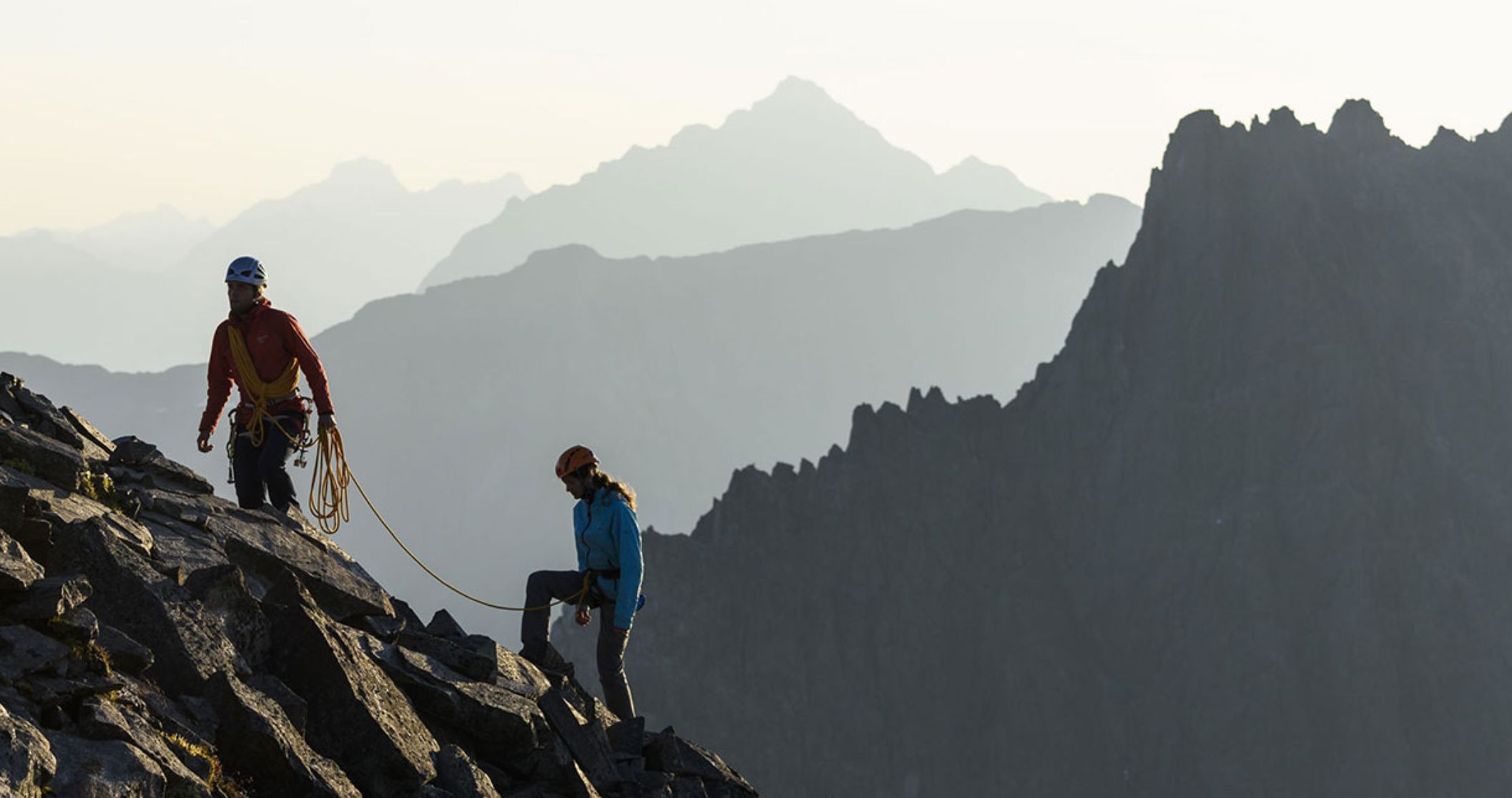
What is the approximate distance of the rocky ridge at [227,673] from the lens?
1034 cm

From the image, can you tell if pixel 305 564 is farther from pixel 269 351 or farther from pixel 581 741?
pixel 581 741

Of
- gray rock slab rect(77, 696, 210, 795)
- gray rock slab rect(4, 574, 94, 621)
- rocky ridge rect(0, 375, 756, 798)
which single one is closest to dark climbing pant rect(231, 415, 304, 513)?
rocky ridge rect(0, 375, 756, 798)

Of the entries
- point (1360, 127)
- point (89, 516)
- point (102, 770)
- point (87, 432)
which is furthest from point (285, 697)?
point (1360, 127)

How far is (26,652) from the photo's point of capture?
10383 mm

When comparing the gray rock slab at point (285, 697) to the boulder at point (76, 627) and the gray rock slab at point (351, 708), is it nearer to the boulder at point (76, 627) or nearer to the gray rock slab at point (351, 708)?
the gray rock slab at point (351, 708)

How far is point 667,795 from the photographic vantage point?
15.2 meters

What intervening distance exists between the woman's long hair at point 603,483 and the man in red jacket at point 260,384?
3.35 meters

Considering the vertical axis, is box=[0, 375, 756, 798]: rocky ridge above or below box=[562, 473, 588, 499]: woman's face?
below

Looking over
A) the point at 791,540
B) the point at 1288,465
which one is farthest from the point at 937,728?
the point at 1288,465

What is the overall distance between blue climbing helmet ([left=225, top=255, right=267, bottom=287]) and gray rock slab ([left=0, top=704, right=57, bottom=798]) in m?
8.85

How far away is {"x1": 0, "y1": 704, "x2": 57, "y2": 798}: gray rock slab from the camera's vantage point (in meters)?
8.84

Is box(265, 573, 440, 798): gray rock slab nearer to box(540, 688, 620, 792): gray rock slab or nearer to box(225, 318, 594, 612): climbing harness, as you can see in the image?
box(540, 688, 620, 792): gray rock slab

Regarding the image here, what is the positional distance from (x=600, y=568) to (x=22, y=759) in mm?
8731

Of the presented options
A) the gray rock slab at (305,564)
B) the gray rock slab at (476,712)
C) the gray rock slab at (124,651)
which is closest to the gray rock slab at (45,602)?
the gray rock slab at (124,651)
